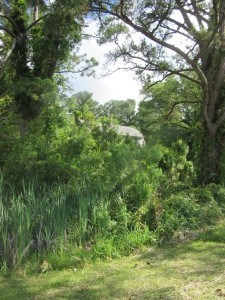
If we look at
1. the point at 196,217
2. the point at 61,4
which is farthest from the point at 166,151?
the point at 61,4

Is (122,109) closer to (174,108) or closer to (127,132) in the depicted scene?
(174,108)

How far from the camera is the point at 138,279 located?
3.41 metres

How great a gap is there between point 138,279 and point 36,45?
7.31 metres

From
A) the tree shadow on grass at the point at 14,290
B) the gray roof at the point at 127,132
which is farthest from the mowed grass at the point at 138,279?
the gray roof at the point at 127,132

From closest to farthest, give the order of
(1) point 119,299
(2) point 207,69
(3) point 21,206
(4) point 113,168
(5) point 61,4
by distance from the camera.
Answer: (1) point 119,299 → (3) point 21,206 → (4) point 113,168 → (5) point 61,4 → (2) point 207,69

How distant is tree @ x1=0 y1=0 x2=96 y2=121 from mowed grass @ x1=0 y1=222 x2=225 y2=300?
510cm

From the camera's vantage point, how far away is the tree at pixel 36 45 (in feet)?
25.2

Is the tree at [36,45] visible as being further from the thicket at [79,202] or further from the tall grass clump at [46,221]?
the tall grass clump at [46,221]

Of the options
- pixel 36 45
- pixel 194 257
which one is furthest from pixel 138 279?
pixel 36 45

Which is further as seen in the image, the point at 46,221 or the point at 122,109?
the point at 122,109

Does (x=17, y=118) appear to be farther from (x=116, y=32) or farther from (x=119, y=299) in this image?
(x=119, y=299)

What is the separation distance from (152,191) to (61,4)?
534 cm

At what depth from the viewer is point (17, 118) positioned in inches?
332

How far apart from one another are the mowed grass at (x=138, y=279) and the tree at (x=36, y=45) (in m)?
5.10
